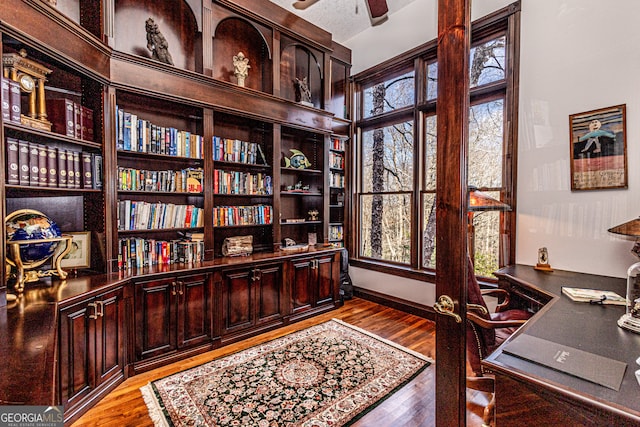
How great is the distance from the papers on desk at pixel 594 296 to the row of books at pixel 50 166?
11.3 feet

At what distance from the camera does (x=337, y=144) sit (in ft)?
14.3

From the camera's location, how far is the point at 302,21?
366 centimetres

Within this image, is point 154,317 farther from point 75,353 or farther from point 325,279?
point 325,279

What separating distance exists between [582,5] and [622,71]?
Result: 2.27 ft

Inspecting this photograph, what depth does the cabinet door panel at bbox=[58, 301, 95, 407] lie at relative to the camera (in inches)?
71.6

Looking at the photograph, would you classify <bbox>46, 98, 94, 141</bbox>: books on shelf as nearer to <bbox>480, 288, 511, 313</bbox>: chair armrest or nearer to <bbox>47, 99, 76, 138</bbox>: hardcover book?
<bbox>47, 99, 76, 138</bbox>: hardcover book

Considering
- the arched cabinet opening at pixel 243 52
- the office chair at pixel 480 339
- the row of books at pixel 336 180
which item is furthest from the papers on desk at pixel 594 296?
the arched cabinet opening at pixel 243 52

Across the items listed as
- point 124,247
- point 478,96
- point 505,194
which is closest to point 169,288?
point 124,247

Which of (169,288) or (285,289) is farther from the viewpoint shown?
(285,289)

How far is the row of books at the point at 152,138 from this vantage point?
2.55 m

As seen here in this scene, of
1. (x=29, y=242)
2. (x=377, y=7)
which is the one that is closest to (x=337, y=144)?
(x=377, y=7)

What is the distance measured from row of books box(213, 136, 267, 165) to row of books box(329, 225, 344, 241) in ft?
4.70

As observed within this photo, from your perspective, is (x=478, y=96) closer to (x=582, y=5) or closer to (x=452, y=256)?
(x=582, y=5)

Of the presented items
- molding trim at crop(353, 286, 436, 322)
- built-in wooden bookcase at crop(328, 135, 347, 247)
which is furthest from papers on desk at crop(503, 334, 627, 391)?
built-in wooden bookcase at crop(328, 135, 347, 247)
